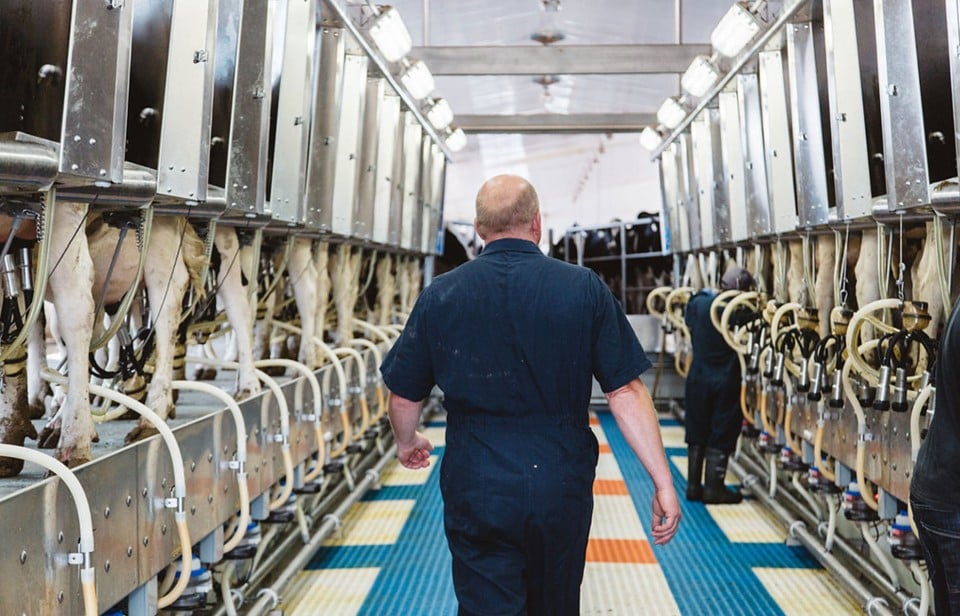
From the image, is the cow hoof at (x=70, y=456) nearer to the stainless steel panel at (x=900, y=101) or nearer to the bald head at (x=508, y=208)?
the bald head at (x=508, y=208)

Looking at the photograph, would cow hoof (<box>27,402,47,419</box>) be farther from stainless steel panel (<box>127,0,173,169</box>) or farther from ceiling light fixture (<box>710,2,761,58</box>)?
ceiling light fixture (<box>710,2,761,58</box>)

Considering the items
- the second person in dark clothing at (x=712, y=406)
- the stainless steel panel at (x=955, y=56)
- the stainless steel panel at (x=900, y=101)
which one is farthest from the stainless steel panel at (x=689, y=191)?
the stainless steel panel at (x=955, y=56)

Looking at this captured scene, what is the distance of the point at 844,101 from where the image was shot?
428cm

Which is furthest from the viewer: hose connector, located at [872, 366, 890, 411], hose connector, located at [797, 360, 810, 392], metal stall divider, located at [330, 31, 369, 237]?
metal stall divider, located at [330, 31, 369, 237]

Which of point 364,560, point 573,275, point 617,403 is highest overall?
point 573,275

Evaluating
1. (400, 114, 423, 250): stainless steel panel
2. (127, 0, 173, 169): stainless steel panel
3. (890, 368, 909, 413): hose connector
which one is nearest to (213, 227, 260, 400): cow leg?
(127, 0, 173, 169): stainless steel panel

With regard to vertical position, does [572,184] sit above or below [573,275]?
above

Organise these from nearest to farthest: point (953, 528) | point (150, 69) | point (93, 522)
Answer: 1. point (953, 528)
2. point (93, 522)
3. point (150, 69)

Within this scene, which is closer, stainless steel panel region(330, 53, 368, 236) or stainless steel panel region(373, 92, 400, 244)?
stainless steel panel region(330, 53, 368, 236)

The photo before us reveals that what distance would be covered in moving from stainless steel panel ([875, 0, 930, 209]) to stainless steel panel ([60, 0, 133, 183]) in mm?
2523

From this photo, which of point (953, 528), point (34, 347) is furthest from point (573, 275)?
point (34, 347)

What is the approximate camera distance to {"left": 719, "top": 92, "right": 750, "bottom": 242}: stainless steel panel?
6703 millimetres

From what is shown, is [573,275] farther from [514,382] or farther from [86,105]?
[86,105]

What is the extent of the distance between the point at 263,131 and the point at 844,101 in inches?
94.9
